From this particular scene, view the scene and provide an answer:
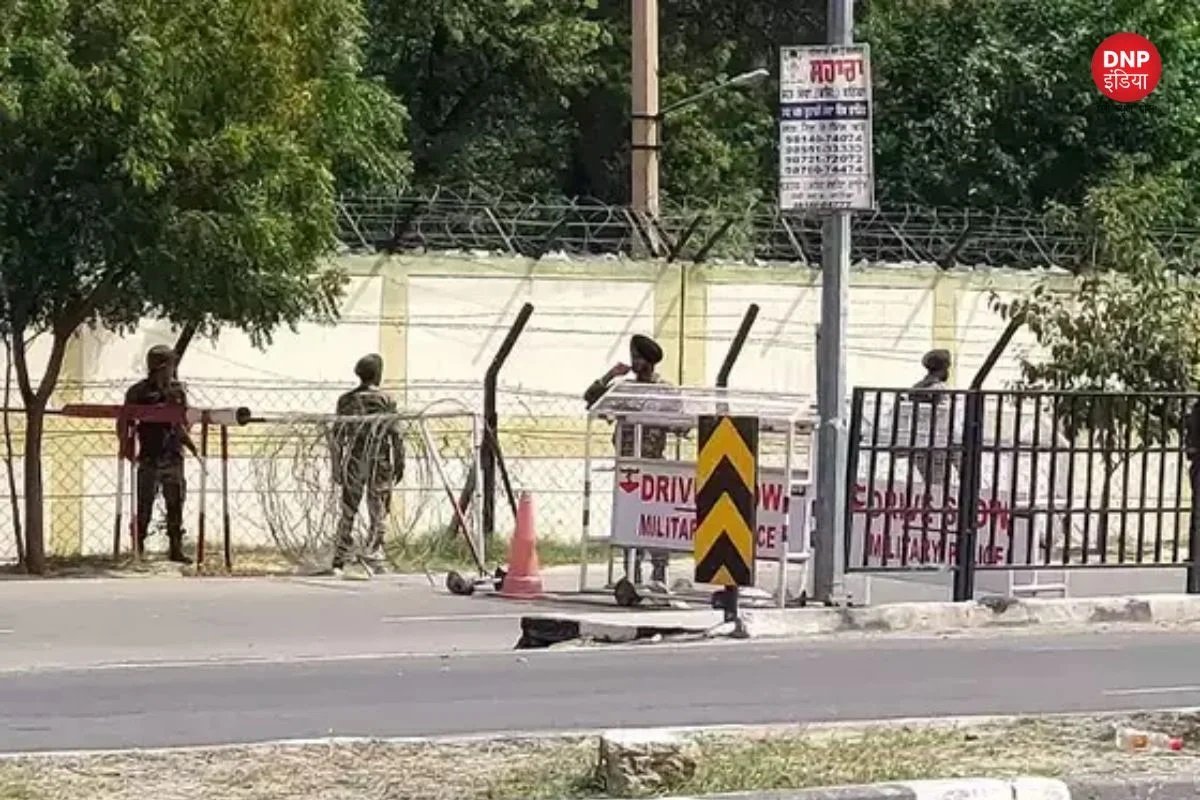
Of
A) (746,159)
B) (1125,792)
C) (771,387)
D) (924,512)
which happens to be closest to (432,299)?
(771,387)

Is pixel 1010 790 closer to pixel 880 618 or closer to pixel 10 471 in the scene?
pixel 880 618

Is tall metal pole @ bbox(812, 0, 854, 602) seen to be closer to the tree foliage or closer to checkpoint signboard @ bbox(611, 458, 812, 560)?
checkpoint signboard @ bbox(611, 458, 812, 560)

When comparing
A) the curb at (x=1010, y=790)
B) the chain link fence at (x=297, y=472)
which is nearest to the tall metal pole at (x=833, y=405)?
the chain link fence at (x=297, y=472)

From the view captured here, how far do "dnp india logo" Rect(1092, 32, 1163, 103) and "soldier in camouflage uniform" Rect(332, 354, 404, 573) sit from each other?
21.3 m

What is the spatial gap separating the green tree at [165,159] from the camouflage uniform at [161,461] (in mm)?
1158

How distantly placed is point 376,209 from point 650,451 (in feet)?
25.0


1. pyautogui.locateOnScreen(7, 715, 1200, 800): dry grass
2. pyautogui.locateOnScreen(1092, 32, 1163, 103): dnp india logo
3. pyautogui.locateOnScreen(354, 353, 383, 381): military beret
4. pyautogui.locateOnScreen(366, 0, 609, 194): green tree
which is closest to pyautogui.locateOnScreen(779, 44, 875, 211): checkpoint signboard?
pyautogui.locateOnScreen(354, 353, 383, 381): military beret

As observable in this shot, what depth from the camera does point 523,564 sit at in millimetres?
16797

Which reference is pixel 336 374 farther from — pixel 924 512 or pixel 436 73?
pixel 436 73

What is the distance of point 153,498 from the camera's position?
19484 mm

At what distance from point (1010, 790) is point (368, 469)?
10252mm

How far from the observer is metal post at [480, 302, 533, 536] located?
2064cm

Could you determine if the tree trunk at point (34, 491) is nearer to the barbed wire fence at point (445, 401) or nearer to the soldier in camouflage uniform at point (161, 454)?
the soldier in camouflage uniform at point (161, 454)

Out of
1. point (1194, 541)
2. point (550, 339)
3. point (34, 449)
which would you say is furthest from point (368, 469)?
point (1194, 541)
